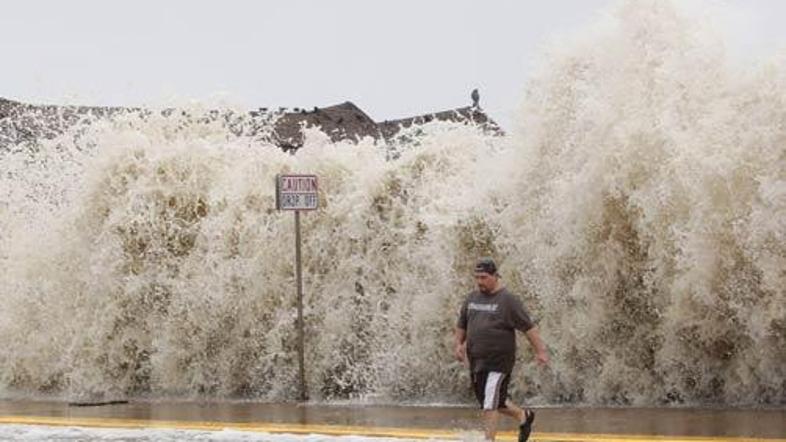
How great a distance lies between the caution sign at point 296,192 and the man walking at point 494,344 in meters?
5.15

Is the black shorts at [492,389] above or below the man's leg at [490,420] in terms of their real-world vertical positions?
above

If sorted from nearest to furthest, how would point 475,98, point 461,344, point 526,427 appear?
point 526,427 < point 461,344 < point 475,98

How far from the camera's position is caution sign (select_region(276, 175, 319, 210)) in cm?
1545

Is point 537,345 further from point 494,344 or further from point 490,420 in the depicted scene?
point 490,420

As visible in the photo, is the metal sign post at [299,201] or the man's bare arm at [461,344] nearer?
the man's bare arm at [461,344]

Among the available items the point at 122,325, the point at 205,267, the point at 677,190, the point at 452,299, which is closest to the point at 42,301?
the point at 122,325

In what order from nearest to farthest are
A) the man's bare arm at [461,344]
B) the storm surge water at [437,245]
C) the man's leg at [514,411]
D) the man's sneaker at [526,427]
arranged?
1. the man's sneaker at [526,427]
2. the man's leg at [514,411]
3. the man's bare arm at [461,344]
4. the storm surge water at [437,245]

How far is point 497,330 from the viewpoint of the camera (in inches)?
417

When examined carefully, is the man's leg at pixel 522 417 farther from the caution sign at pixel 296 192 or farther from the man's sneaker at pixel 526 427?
the caution sign at pixel 296 192

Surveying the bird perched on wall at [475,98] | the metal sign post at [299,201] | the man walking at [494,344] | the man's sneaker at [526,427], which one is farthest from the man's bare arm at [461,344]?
the bird perched on wall at [475,98]

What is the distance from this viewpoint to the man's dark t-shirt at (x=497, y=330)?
10.6 m

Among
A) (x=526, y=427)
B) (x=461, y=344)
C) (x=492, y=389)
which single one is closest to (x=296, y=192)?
(x=461, y=344)

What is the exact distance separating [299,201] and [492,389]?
5.57m

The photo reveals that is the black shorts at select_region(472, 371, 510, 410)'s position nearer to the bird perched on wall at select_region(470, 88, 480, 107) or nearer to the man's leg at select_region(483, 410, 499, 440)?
the man's leg at select_region(483, 410, 499, 440)
